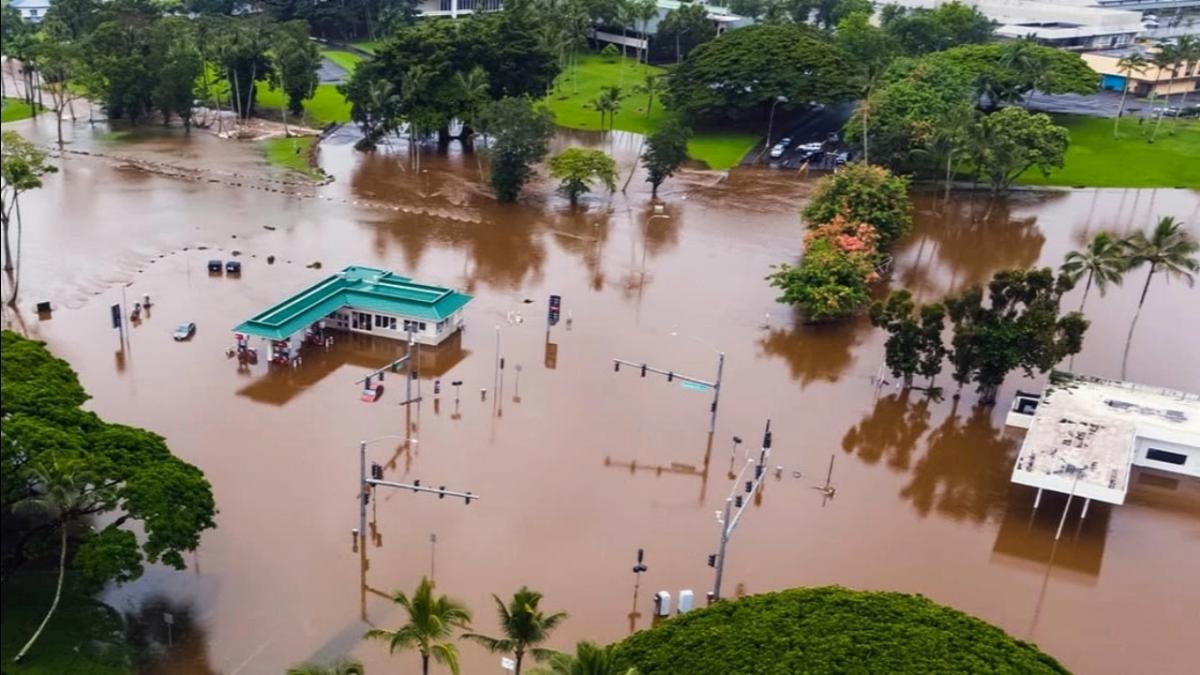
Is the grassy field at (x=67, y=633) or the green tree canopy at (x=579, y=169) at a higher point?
the green tree canopy at (x=579, y=169)

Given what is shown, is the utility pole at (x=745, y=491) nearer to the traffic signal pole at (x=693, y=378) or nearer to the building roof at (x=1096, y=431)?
the traffic signal pole at (x=693, y=378)

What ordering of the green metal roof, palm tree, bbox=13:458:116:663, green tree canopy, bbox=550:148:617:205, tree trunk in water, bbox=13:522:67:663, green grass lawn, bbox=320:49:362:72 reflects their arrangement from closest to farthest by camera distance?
tree trunk in water, bbox=13:522:67:663 → palm tree, bbox=13:458:116:663 → the green metal roof → green tree canopy, bbox=550:148:617:205 → green grass lawn, bbox=320:49:362:72

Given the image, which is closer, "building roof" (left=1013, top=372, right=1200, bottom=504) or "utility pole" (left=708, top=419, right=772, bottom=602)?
"utility pole" (left=708, top=419, right=772, bottom=602)

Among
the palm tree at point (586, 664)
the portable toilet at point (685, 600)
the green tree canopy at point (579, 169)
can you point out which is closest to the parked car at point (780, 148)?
the green tree canopy at point (579, 169)

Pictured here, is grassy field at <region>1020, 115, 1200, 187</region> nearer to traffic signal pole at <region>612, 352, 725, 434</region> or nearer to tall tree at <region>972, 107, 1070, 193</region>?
tall tree at <region>972, 107, 1070, 193</region>

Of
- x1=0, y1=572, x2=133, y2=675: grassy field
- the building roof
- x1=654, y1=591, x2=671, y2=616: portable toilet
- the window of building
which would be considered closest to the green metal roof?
x1=0, y1=572, x2=133, y2=675: grassy field

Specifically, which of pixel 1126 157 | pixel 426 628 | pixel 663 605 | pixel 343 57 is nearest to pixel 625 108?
pixel 343 57

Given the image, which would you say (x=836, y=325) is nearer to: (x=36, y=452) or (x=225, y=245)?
(x=225, y=245)
